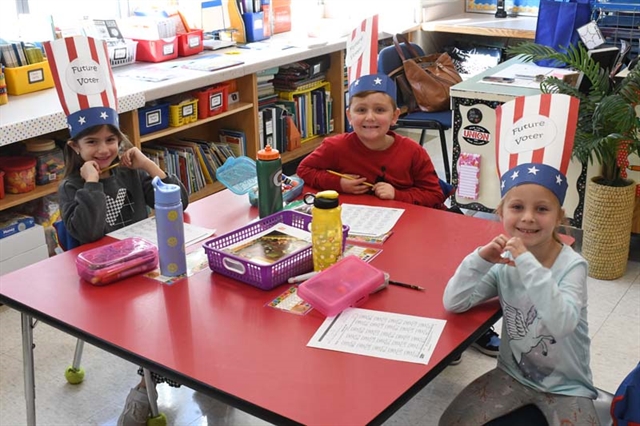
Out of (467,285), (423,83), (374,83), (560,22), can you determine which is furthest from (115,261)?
(560,22)

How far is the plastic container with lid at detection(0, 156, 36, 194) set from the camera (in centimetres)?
318

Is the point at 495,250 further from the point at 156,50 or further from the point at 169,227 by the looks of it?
the point at 156,50

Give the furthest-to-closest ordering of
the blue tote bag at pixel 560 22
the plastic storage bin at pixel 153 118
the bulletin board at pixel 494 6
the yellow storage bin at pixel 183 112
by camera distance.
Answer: the bulletin board at pixel 494 6 → the blue tote bag at pixel 560 22 → the yellow storage bin at pixel 183 112 → the plastic storage bin at pixel 153 118

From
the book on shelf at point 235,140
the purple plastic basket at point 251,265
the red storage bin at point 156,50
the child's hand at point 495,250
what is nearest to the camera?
the child's hand at point 495,250

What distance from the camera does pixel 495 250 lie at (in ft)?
5.41

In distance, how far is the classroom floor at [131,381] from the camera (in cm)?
244

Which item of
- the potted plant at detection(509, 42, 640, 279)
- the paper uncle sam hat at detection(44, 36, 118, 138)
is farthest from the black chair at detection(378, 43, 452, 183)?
the paper uncle sam hat at detection(44, 36, 118, 138)

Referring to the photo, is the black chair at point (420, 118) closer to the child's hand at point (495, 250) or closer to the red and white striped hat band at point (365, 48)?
the red and white striped hat band at point (365, 48)

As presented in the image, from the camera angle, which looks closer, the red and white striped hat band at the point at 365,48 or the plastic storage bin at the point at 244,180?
the plastic storage bin at the point at 244,180

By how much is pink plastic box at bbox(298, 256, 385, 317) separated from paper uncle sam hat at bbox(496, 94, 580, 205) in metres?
0.36

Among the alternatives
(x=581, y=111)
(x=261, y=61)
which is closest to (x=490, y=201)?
(x=581, y=111)

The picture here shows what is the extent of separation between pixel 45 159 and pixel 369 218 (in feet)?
5.70

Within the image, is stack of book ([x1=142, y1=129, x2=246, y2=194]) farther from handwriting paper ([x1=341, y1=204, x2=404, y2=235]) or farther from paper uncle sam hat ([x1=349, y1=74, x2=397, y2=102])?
handwriting paper ([x1=341, y1=204, x2=404, y2=235])

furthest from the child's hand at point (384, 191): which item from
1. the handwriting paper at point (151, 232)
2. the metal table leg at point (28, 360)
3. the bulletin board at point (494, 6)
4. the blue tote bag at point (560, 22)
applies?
the bulletin board at point (494, 6)
